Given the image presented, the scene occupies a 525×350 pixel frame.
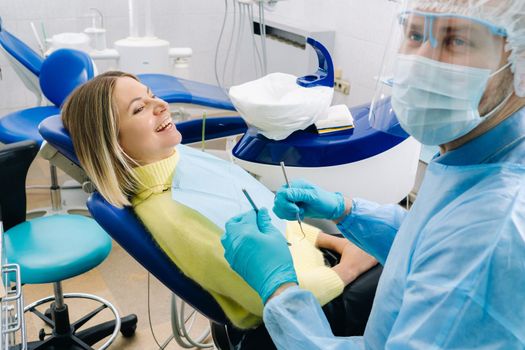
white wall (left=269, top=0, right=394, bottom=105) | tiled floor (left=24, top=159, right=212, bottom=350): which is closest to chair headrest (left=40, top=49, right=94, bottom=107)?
tiled floor (left=24, top=159, right=212, bottom=350)

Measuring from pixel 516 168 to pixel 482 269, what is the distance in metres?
0.17

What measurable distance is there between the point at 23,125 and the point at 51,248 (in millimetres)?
1096

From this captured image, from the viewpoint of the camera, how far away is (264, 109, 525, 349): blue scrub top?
0.70m

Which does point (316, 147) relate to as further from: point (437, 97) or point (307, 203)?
point (437, 97)

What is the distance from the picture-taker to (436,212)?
0.87 m

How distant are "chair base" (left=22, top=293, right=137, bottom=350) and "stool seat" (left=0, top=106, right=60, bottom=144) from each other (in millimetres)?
750

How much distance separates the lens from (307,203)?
1267 mm

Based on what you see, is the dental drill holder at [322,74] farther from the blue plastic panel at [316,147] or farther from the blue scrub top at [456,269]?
the blue scrub top at [456,269]

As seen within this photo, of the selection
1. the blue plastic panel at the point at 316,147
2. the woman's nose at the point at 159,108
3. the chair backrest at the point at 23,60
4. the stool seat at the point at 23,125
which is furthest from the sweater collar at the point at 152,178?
the chair backrest at the point at 23,60

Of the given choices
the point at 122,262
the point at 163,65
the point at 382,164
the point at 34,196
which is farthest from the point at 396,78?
the point at 34,196

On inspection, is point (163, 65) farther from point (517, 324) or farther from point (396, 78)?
point (517, 324)

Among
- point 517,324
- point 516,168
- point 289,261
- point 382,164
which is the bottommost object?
point 382,164

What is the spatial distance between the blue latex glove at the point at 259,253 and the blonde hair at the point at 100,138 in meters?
0.39

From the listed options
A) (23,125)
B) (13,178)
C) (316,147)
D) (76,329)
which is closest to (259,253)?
(316,147)
